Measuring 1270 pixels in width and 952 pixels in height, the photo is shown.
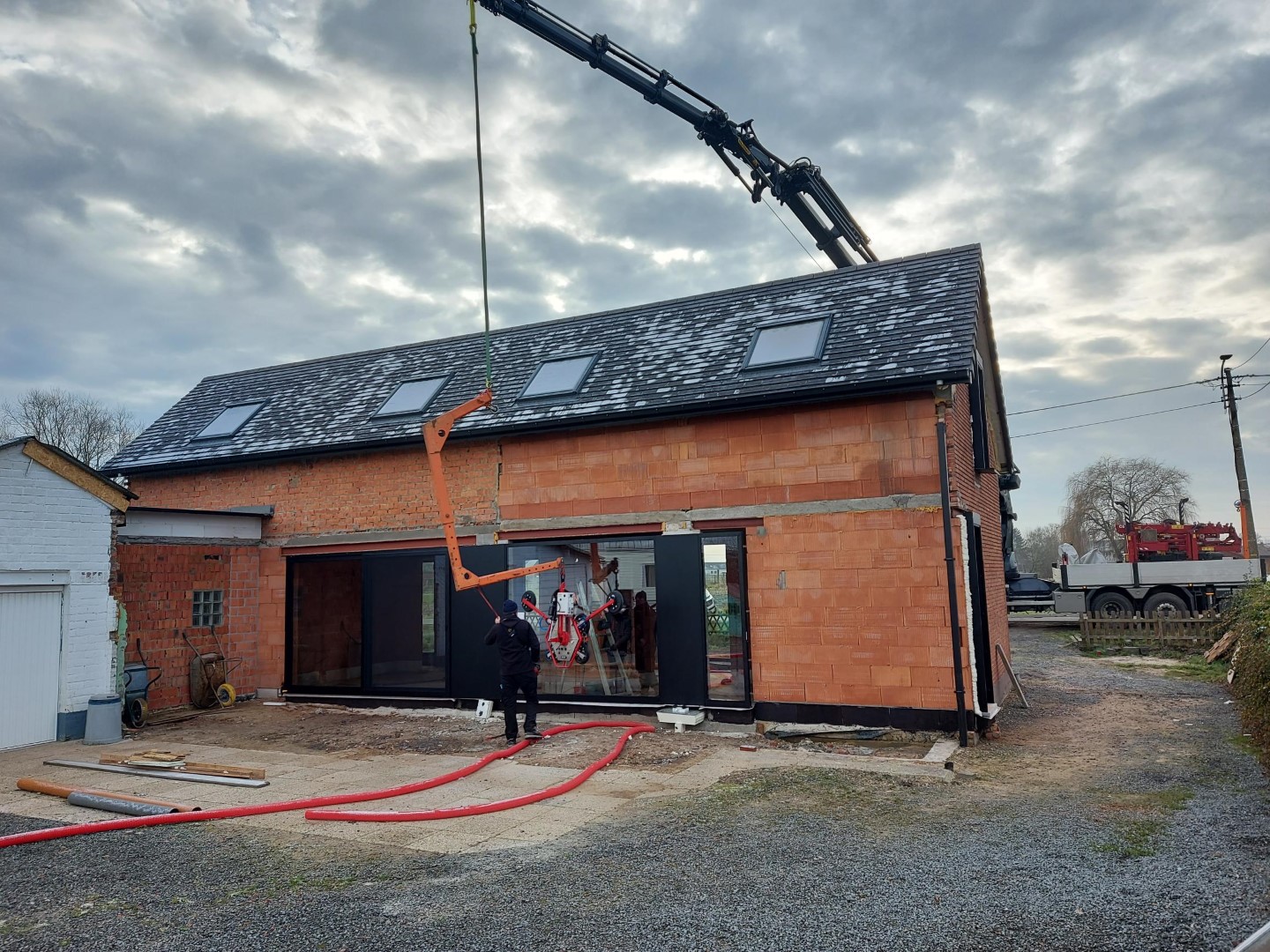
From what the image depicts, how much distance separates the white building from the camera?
10.3 m

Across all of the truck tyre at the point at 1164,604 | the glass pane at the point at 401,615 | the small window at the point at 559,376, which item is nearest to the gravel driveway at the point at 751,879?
the glass pane at the point at 401,615

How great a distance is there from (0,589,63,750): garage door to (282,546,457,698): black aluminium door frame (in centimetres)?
382

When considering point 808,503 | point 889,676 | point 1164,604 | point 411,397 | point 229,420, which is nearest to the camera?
point 889,676

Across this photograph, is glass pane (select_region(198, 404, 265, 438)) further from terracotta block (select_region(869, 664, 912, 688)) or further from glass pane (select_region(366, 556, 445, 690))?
terracotta block (select_region(869, 664, 912, 688))

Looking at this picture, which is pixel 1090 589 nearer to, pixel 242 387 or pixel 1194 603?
pixel 1194 603

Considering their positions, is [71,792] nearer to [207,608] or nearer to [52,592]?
[52,592]

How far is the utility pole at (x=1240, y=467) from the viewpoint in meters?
25.1

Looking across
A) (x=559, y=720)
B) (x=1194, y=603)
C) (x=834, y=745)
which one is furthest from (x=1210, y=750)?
(x=1194, y=603)

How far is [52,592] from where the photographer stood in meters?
10.8

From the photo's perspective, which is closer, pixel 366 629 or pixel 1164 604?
pixel 366 629

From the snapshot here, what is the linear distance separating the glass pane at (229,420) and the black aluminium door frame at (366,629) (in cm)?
329

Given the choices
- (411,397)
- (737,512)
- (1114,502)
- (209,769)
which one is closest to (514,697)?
(209,769)

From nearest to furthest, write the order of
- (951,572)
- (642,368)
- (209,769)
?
1. (209,769)
2. (951,572)
3. (642,368)

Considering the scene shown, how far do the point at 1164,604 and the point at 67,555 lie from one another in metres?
23.7
